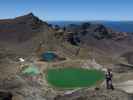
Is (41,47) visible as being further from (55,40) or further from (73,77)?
(73,77)

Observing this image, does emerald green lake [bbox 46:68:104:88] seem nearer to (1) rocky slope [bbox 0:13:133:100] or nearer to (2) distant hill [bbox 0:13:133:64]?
(1) rocky slope [bbox 0:13:133:100]

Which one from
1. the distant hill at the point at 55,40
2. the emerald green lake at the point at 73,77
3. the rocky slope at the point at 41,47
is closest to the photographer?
the rocky slope at the point at 41,47

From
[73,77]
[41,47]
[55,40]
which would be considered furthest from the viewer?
[55,40]

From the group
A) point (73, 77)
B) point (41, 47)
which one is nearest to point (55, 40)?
point (41, 47)

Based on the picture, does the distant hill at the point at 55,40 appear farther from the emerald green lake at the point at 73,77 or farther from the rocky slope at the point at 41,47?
the emerald green lake at the point at 73,77

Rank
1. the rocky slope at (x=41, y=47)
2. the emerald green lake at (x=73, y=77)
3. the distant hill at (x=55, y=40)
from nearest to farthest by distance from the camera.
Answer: the rocky slope at (x=41, y=47)
the emerald green lake at (x=73, y=77)
the distant hill at (x=55, y=40)

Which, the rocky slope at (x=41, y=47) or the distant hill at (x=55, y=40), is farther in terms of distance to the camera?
the distant hill at (x=55, y=40)

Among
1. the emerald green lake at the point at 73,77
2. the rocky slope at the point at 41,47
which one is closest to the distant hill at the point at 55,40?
the rocky slope at the point at 41,47

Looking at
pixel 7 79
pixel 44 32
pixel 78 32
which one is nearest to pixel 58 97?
pixel 7 79

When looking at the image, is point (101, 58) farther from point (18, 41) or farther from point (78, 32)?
point (78, 32)
